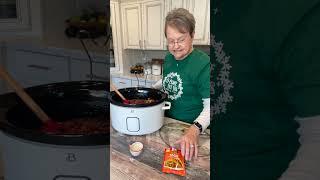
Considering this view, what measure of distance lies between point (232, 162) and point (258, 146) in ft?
0.25

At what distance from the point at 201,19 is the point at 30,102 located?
14.3 inches

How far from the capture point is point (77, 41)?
656mm

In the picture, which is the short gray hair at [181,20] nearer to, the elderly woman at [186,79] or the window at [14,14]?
the elderly woman at [186,79]

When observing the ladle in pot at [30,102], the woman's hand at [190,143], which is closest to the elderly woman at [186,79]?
the woman's hand at [190,143]

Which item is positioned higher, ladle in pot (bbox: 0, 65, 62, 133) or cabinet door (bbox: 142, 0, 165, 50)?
cabinet door (bbox: 142, 0, 165, 50)

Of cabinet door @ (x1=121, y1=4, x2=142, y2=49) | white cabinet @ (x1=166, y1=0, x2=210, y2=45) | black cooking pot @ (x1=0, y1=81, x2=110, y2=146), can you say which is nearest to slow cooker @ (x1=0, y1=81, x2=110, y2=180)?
black cooking pot @ (x1=0, y1=81, x2=110, y2=146)

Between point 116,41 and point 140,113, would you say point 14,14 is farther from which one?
point 140,113

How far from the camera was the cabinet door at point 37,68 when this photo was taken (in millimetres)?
630

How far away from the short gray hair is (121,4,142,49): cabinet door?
2.6 inches

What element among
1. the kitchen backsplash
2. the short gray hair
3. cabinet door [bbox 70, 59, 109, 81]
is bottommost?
cabinet door [bbox 70, 59, 109, 81]

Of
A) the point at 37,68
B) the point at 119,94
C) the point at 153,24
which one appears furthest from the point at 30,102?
the point at 153,24

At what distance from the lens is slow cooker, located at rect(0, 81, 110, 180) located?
60cm

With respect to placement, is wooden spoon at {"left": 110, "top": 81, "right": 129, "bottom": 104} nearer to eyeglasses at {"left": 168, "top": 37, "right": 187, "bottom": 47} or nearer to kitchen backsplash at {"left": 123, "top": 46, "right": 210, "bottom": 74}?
kitchen backsplash at {"left": 123, "top": 46, "right": 210, "bottom": 74}

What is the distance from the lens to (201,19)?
656 mm
